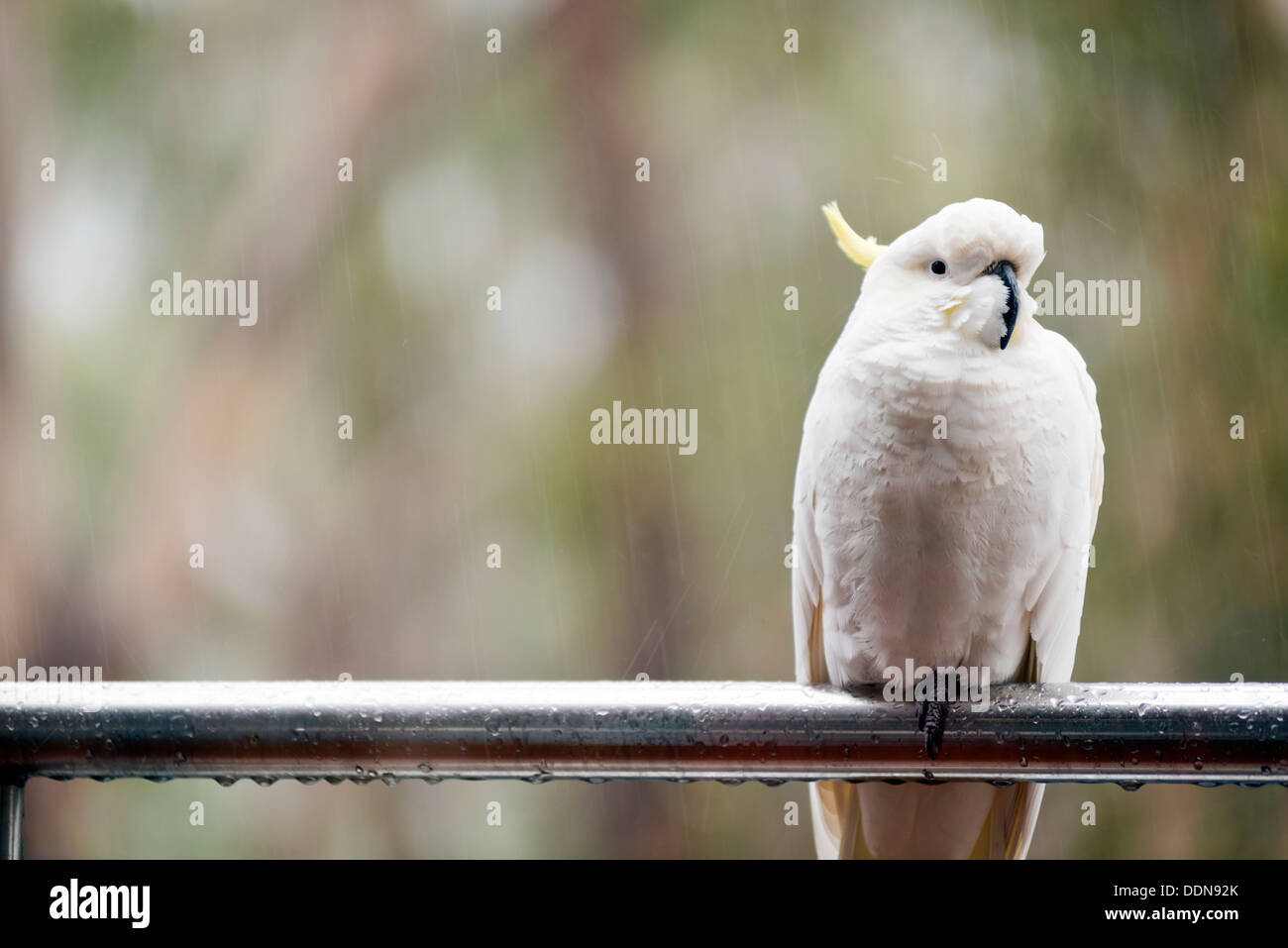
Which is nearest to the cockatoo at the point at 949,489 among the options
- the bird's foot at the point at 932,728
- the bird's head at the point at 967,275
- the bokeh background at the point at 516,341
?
the bird's head at the point at 967,275

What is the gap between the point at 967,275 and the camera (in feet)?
3.74

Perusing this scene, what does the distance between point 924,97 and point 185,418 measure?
6.65 ft

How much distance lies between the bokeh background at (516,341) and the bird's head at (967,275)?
4.07 ft

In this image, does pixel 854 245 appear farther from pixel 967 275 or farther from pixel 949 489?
pixel 949 489

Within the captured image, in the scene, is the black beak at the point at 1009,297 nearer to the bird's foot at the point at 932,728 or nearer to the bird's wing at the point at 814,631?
the bird's wing at the point at 814,631

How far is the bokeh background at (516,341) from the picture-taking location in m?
2.38

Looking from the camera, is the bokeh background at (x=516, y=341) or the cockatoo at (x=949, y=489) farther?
the bokeh background at (x=516, y=341)

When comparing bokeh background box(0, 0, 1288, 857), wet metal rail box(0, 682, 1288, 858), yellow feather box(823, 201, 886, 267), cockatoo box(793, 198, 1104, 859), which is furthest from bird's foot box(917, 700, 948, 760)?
bokeh background box(0, 0, 1288, 857)

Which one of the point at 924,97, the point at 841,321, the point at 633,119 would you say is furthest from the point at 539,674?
the point at 924,97

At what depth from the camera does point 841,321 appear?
7.79 ft

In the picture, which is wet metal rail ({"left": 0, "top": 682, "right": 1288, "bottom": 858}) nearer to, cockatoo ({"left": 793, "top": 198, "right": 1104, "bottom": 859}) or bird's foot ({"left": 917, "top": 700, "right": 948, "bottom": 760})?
bird's foot ({"left": 917, "top": 700, "right": 948, "bottom": 760})

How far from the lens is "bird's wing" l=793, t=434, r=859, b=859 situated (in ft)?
4.18

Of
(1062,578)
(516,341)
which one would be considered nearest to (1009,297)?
(1062,578)
